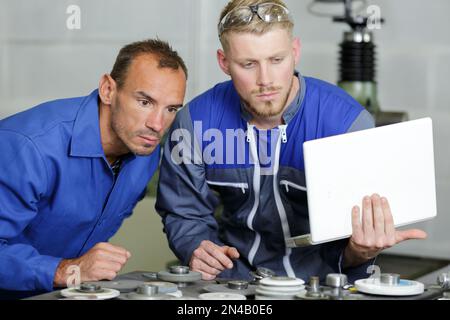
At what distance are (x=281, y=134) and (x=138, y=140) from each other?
29 cm

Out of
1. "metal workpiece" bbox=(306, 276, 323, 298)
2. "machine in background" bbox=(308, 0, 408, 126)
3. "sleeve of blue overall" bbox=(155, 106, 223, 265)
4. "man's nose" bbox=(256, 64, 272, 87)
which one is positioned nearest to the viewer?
"metal workpiece" bbox=(306, 276, 323, 298)

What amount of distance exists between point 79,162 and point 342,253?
0.56 m

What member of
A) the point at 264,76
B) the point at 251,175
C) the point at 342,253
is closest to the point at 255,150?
the point at 251,175

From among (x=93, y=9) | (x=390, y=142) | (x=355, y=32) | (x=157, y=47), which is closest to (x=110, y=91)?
(x=157, y=47)

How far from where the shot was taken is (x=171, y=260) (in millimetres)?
2980

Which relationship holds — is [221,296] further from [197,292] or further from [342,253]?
[342,253]

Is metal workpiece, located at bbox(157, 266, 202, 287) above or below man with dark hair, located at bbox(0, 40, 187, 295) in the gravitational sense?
below

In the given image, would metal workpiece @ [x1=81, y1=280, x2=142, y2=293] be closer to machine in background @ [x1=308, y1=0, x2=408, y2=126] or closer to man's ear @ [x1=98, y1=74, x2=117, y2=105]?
man's ear @ [x1=98, y1=74, x2=117, y2=105]

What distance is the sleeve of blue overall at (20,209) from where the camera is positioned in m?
1.58

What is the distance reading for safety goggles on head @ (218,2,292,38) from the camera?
5.57 ft

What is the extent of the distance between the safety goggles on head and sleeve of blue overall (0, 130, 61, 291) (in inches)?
18.1

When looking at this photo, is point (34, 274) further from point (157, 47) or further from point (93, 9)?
point (93, 9)

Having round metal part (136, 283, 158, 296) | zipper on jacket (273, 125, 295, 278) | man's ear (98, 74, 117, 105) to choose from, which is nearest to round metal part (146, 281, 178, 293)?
round metal part (136, 283, 158, 296)

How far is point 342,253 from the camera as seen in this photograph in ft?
5.55
